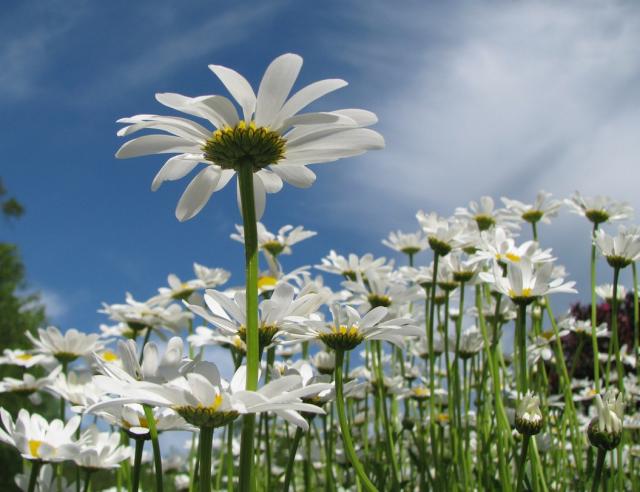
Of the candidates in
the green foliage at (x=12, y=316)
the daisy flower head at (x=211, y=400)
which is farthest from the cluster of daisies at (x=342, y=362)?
the green foliage at (x=12, y=316)

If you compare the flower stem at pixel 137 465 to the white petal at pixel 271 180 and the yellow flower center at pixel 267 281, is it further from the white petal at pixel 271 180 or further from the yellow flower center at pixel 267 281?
the yellow flower center at pixel 267 281

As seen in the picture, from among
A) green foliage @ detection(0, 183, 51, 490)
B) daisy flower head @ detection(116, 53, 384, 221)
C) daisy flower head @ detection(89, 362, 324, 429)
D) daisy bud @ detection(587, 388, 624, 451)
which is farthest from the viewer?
green foliage @ detection(0, 183, 51, 490)

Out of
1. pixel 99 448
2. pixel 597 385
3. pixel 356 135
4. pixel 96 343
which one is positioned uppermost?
pixel 356 135

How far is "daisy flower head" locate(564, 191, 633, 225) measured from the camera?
2.85 m

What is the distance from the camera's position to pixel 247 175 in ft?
3.31

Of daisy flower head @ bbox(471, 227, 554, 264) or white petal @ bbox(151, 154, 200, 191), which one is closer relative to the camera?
white petal @ bbox(151, 154, 200, 191)

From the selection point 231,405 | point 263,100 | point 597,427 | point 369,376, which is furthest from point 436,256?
point 231,405

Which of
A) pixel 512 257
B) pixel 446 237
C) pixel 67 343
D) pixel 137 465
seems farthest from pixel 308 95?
pixel 67 343

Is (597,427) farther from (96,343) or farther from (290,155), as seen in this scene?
(96,343)

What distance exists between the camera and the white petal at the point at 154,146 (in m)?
1.03

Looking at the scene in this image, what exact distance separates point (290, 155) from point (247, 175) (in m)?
0.12

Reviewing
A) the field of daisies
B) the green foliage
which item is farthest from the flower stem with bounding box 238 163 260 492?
the green foliage

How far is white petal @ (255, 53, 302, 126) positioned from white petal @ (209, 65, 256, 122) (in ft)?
0.08

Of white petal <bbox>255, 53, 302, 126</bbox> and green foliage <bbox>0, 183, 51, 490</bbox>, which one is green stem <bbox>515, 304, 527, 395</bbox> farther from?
green foliage <bbox>0, 183, 51, 490</bbox>
